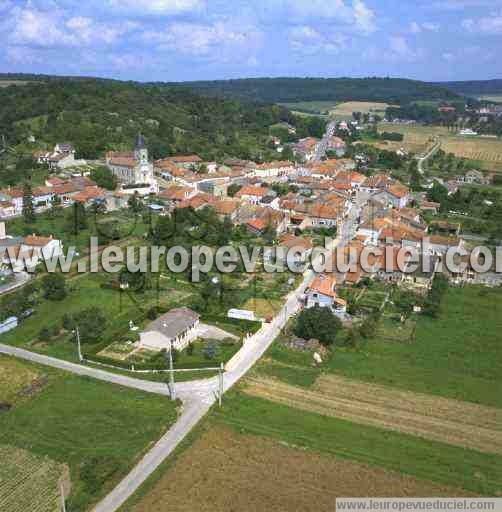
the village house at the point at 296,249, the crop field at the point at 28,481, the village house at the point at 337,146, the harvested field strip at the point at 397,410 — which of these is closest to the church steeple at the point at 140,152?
the village house at the point at 296,249

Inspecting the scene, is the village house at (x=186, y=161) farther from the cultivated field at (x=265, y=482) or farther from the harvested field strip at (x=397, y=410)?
the cultivated field at (x=265, y=482)

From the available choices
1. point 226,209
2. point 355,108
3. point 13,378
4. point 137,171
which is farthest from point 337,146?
point 355,108

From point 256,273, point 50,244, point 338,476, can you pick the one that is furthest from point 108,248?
point 338,476

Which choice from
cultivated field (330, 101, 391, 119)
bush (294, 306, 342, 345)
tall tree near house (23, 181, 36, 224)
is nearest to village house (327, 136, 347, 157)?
tall tree near house (23, 181, 36, 224)

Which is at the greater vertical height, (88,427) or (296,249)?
(296,249)

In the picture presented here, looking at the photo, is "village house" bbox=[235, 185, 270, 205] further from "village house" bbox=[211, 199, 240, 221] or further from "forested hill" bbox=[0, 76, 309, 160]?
"forested hill" bbox=[0, 76, 309, 160]

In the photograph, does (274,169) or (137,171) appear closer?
(137,171)

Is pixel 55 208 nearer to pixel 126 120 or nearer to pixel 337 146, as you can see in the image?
pixel 126 120

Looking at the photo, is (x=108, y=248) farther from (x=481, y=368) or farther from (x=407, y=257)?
(x=481, y=368)
